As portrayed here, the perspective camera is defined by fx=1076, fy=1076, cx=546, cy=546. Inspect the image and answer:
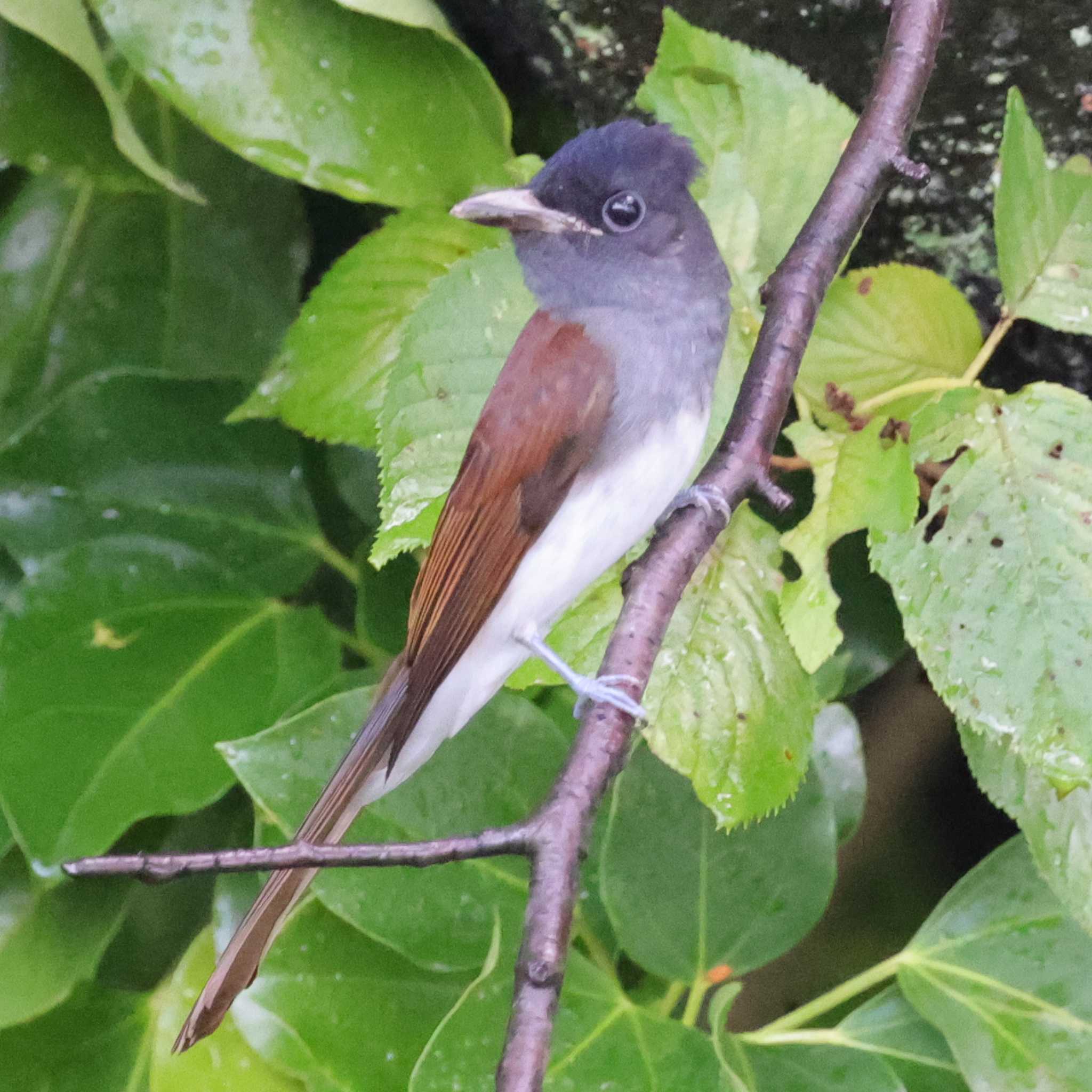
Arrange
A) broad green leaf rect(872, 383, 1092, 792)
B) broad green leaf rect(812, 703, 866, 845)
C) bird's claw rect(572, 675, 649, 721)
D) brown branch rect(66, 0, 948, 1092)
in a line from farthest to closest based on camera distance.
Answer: broad green leaf rect(812, 703, 866, 845)
broad green leaf rect(872, 383, 1092, 792)
bird's claw rect(572, 675, 649, 721)
brown branch rect(66, 0, 948, 1092)

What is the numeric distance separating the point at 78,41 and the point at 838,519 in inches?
28.0

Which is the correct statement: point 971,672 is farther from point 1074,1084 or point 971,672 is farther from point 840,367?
point 1074,1084

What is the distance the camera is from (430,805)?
0.90m

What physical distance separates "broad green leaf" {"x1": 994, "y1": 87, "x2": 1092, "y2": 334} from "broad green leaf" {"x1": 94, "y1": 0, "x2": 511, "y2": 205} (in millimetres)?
452

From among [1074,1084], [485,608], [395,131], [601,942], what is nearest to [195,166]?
[395,131]

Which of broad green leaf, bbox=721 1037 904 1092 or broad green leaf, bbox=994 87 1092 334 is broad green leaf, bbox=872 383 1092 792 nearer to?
broad green leaf, bbox=994 87 1092 334

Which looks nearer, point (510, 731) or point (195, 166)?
point (510, 731)

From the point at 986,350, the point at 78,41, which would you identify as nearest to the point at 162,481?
the point at 78,41

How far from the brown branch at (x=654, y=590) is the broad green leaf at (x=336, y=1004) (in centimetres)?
43

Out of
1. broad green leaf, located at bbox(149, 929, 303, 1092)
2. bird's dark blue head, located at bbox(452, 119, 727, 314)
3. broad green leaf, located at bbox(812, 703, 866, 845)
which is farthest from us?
broad green leaf, located at bbox(812, 703, 866, 845)

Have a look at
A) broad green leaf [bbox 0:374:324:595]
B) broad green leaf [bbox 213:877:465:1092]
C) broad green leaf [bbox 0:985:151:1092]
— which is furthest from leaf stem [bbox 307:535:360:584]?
broad green leaf [bbox 0:985:151:1092]

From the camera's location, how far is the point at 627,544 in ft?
2.58

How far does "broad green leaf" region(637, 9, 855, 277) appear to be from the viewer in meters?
Answer: 0.84

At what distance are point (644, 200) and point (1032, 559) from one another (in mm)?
386
